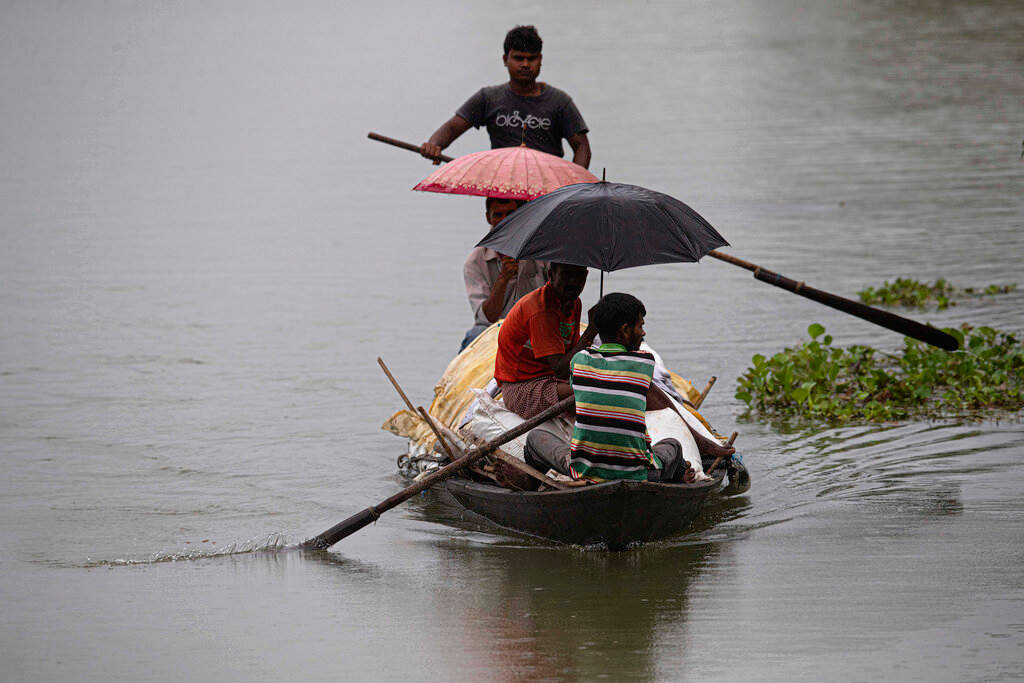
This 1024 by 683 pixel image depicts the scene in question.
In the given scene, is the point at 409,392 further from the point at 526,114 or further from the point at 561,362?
the point at 561,362

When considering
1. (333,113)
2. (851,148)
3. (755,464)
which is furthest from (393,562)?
(333,113)

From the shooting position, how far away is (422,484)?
268 inches

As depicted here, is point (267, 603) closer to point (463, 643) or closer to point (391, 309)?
point (463, 643)

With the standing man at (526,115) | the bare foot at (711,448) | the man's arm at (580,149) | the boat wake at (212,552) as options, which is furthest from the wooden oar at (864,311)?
the boat wake at (212,552)

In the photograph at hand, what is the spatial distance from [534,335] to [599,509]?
96 cm

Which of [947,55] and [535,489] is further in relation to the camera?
[947,55]

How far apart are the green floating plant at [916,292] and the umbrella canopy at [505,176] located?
185 inches

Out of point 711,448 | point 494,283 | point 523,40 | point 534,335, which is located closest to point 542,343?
point 534,335

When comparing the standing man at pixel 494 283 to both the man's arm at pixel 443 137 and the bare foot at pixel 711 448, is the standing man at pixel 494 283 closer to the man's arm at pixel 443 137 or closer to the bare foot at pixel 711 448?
the man's arm at pixel 443 137

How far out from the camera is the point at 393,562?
695 centimetres

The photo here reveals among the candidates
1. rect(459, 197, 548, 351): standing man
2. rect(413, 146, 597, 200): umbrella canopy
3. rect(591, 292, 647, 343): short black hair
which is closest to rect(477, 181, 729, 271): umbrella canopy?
rect(591, 292, 647, 343): short black hair

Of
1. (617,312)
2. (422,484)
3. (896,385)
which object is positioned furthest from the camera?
(896,385)

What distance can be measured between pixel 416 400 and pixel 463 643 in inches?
159

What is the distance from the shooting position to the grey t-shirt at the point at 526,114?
8.77 meters
